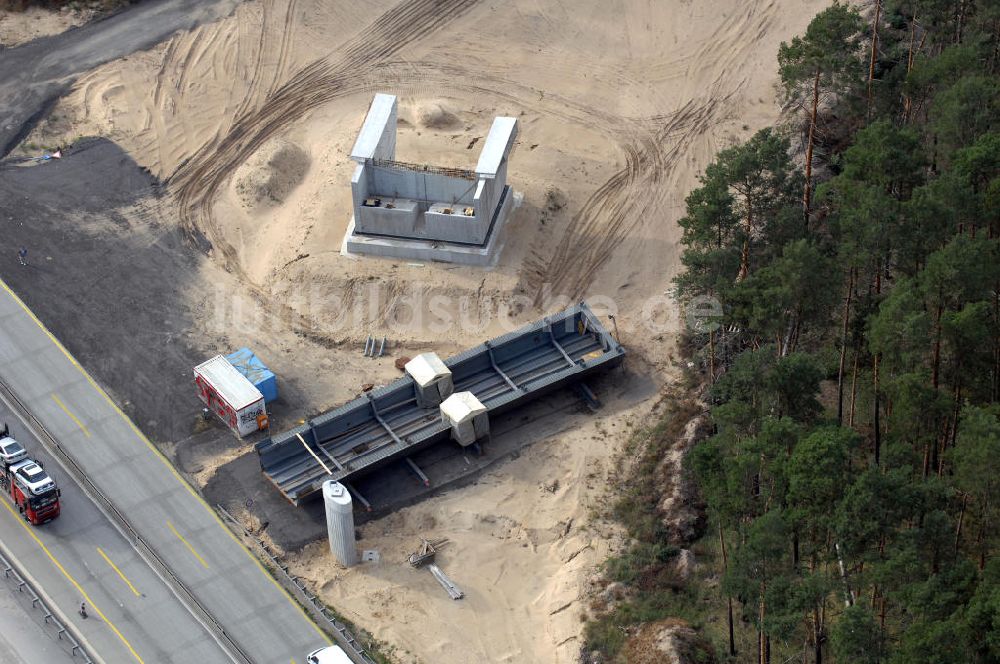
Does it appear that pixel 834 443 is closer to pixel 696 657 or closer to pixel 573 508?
pixel 696 657

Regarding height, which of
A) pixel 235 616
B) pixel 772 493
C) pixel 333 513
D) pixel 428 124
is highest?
pixel 428 124

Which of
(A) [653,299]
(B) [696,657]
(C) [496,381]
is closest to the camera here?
(B) [696,657]

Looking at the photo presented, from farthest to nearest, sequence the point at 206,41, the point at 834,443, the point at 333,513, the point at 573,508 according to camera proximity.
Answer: the point at 206,41 → the point at 573,508 → the point at 333,513 → the point at 834,443

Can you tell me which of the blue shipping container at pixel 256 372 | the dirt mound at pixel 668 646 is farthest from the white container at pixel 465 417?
the dirt mound at pixel 668 646

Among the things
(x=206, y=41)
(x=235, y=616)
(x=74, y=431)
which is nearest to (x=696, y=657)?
(x=235, y=616)

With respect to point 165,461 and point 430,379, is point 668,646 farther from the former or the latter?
point 165,461

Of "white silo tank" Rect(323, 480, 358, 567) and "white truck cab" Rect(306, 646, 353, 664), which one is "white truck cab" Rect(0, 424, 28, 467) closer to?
"white silo tank" Rect(323, 480, 358, 567)

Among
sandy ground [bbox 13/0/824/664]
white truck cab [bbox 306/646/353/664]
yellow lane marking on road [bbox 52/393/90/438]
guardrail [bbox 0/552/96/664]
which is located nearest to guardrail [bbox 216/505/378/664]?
sandy ground [bbox 13/0/824/664]
